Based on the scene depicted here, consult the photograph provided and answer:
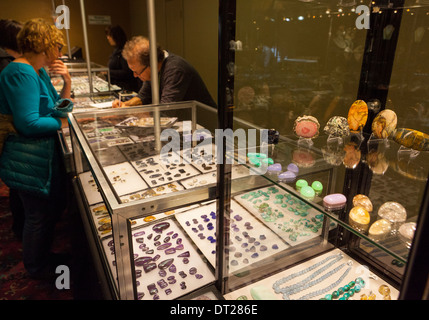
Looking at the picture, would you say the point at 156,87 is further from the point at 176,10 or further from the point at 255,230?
the point at 176,10

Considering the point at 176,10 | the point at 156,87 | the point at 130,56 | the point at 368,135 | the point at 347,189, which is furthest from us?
the point at 176,10

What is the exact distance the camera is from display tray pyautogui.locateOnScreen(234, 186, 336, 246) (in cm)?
142

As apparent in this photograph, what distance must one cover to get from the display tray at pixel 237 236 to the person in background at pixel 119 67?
364 centimetres

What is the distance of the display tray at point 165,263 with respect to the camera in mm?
1166

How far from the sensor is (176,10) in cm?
553

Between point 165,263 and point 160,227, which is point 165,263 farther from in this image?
point 160,227

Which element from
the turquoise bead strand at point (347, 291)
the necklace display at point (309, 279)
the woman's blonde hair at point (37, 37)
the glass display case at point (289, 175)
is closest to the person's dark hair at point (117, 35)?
the woman's blonde hair at point (37, 37)

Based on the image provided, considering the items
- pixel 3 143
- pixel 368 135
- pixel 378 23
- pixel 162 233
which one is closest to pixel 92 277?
pixel 162 233

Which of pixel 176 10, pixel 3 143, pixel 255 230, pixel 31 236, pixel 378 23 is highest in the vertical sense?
pixel 176 10

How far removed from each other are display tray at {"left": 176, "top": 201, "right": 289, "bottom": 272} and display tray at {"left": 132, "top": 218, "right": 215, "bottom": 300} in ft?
0.16

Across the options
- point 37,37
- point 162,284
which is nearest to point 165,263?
point 162,284

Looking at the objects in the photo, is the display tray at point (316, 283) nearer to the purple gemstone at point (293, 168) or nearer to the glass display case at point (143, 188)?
the glass display case at point (143, 188)

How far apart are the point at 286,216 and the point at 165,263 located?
23.5 inches

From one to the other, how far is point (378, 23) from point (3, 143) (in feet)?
6.42
